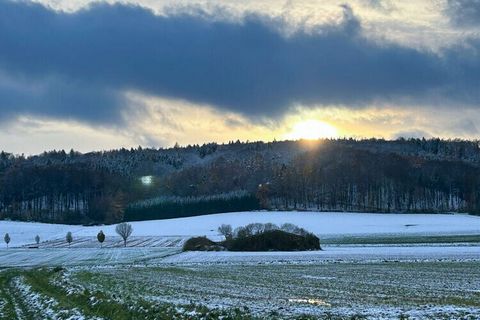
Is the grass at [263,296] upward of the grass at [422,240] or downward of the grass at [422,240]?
upward

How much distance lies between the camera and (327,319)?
19812mm

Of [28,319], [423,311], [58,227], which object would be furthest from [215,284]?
[58,227]

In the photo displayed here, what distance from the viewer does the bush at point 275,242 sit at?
87125 millimetres

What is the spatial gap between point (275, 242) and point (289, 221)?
206 ft

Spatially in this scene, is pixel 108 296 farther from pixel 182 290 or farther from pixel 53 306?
pixel 182 290

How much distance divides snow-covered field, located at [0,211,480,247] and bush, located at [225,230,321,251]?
31.6 meters

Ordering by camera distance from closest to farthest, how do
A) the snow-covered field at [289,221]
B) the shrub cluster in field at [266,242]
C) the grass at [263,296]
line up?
the grass at [263,296]
the shrub cluster in field at [266,242]
the snow-covered field at [289,221]

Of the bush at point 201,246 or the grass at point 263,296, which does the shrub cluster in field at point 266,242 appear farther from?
the grass at point 263,296

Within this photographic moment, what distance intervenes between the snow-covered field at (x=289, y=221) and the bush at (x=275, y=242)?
104ft

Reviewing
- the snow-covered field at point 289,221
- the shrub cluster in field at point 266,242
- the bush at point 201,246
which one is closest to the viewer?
the shrub cluster in field at point 266,242

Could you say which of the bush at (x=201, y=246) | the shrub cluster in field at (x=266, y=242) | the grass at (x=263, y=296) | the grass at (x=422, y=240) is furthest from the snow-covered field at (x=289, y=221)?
the grass at (x=263, y=296)

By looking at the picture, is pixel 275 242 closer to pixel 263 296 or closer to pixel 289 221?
pixel 263 296

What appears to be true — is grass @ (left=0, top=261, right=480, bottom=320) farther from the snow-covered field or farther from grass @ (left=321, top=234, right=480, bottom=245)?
the snow-covered field

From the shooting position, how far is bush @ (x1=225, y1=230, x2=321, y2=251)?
87.1m
